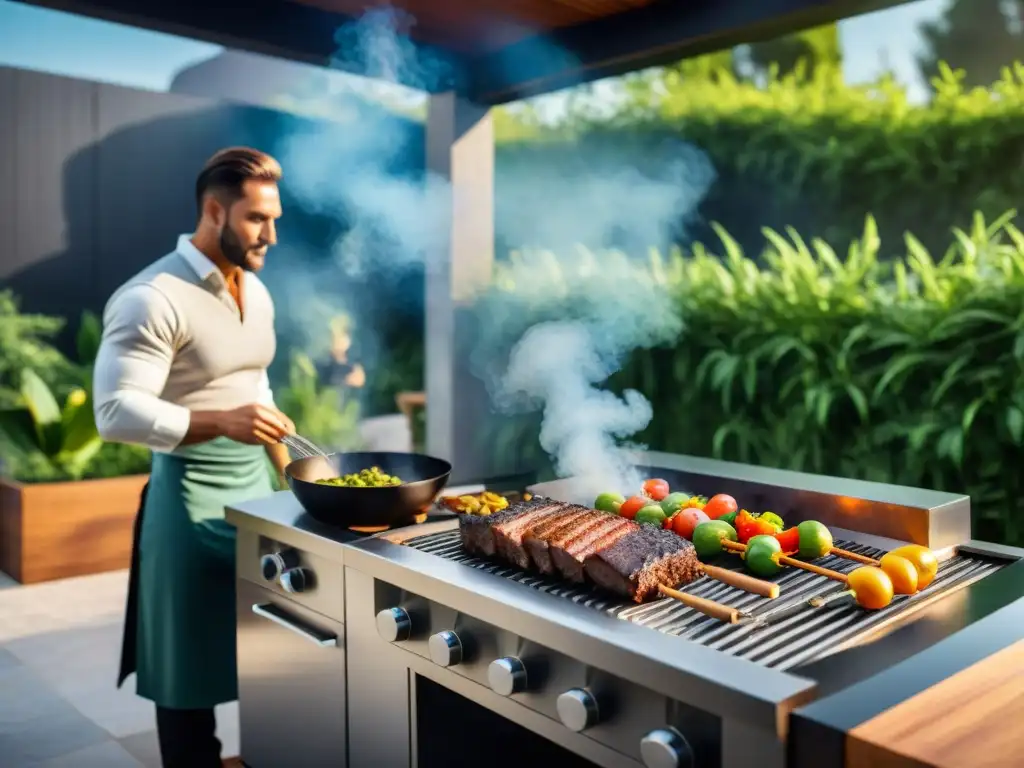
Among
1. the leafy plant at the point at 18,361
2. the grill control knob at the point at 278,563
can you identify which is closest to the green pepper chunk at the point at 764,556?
the grill control knob at the point at 278,563

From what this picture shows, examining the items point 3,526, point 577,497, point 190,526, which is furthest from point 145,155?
point 577,497

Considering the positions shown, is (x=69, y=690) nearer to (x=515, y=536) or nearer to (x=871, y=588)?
(x=515, y=536)

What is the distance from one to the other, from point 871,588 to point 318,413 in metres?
5.79

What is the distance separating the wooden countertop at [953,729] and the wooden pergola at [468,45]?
7.82ft

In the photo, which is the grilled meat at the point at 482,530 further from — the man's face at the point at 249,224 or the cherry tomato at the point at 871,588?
the man's face at the point at 249,224

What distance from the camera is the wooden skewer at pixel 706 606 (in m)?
1.56

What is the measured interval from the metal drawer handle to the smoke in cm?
89

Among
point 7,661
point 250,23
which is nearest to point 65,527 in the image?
point 7,661

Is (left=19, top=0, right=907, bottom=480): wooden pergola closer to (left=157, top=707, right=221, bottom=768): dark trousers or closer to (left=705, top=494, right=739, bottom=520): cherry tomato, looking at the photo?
(left=705, top=494, right=739, bottom=520): cherry tomato

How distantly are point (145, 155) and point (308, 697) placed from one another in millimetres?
6160

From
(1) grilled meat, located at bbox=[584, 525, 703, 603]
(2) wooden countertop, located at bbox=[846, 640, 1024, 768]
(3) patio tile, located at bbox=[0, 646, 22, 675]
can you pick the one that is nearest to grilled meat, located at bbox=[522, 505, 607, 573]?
(1) grilled meat, located at bbox=[584, 525, 703, 603]

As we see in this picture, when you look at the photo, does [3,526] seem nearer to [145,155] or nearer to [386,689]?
[145,155]

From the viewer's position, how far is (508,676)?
5.27 feet

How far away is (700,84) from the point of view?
6250 millimetres
